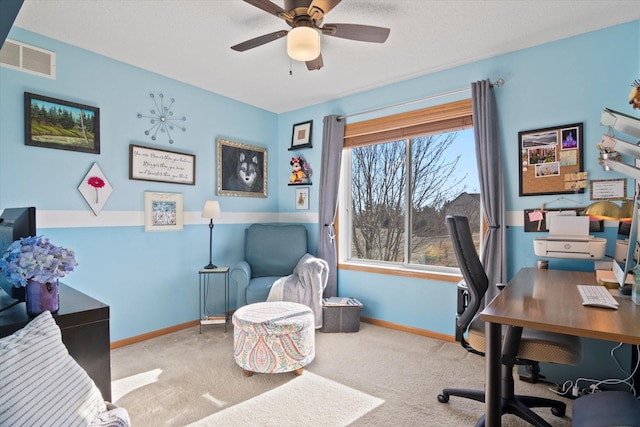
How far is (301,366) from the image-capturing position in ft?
7.75

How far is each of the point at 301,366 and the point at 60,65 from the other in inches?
115

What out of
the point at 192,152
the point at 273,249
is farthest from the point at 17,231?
the point at 273,249

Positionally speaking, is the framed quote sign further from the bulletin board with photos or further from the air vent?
the bulletin board with photos

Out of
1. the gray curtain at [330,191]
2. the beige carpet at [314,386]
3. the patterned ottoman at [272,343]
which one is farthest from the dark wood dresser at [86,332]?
the gray curtain at [330,191]

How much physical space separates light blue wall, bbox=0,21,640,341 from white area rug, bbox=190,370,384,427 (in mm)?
1336

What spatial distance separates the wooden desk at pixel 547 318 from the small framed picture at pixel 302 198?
2.59 m

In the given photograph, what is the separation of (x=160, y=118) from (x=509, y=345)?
3.27m

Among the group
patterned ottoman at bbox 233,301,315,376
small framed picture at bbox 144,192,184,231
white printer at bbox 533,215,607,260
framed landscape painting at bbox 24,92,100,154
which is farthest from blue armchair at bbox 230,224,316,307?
white printer at bbox 533,215,607,260

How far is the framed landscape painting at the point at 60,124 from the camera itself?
7.98 ft

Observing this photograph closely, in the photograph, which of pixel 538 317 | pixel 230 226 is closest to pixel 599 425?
pixel 538 317

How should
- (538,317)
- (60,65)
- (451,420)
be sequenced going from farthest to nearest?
(60,65) < (451,420) < (538,317)

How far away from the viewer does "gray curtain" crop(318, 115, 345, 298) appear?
12.1 ft

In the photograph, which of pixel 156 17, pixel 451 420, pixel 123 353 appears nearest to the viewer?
pixel 451 420

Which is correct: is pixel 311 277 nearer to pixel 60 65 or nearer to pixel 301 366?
pixel 301 366
